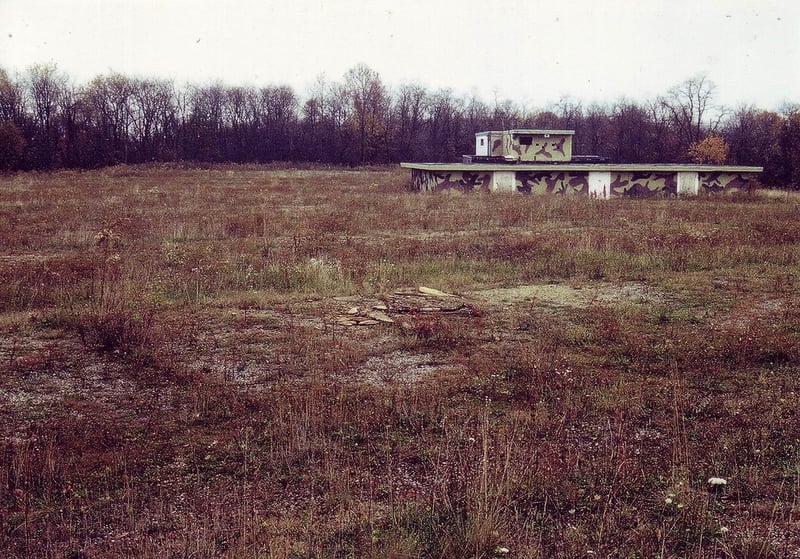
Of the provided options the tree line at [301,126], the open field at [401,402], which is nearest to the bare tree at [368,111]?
the tree line at [301,126]

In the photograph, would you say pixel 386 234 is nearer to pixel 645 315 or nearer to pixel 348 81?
pixel 645 315

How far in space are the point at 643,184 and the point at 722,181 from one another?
406cm

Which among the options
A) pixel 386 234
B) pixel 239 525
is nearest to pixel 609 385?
pixel 239 525

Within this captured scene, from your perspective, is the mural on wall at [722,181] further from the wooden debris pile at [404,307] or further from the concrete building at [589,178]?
the wooden debris pile at [404,307]

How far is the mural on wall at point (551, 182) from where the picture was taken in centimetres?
3228

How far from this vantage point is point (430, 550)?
14.6 ft

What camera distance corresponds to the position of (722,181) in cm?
3388

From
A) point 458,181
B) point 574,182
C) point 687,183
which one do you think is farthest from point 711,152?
point 458,181

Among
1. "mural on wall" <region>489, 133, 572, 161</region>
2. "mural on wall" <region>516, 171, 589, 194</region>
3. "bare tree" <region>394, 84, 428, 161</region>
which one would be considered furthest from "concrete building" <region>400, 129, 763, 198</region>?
"bare tree" <region>394, 84, 428, 161</region>

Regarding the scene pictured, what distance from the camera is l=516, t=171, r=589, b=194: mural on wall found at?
106 ft

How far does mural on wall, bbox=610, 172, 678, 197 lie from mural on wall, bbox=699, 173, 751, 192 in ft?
5.24

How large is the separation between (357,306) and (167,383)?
3.98 metres

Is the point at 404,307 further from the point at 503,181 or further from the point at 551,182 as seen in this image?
the point at 551,182

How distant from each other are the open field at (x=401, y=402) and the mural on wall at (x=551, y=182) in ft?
55.1
